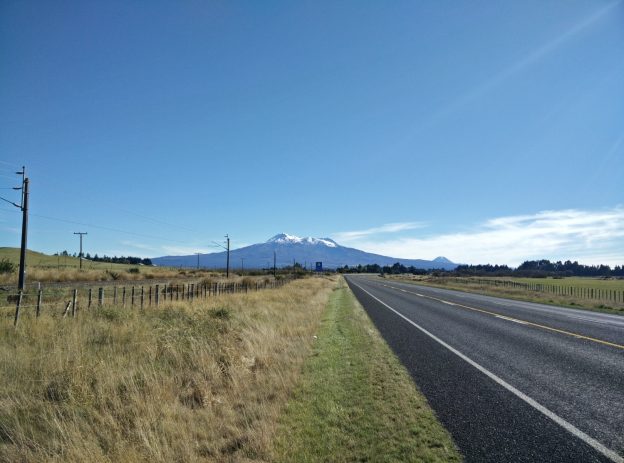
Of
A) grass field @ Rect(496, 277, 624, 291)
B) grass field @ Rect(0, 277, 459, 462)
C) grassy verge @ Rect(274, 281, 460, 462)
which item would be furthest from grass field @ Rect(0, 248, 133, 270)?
grass field @ Rect(496, 277, 624, 291)

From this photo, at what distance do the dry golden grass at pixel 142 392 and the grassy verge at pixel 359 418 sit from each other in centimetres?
35

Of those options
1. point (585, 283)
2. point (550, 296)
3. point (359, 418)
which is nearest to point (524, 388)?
point (359, 418)

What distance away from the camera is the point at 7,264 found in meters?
40.7

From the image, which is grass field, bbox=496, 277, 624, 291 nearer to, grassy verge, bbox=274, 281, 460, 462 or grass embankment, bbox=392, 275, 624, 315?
grass embankment, bbox=392, 275, 624, 315

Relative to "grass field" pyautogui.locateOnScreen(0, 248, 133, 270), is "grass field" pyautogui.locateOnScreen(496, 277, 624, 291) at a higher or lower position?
lower

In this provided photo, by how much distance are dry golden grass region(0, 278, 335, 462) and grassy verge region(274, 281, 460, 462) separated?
0.35m

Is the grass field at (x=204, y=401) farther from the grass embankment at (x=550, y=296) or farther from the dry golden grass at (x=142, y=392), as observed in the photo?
the grass embankment at (x=550, y=296)

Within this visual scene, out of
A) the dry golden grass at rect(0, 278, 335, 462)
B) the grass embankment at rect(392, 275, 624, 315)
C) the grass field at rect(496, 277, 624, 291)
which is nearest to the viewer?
the dry golden grass at rect(0, 278, 335, 462)

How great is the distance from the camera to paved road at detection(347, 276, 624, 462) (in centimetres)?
448

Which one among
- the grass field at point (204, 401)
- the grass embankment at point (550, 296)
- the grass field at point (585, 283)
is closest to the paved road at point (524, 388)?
the grass field at point (204, 401)

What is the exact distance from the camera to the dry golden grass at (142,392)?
472 cm

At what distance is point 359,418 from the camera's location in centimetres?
551

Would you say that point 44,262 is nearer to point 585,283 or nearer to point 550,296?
point 550,296

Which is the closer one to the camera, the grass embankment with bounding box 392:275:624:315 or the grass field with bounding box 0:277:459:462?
the grass field with bounding box 0:277:459:462
